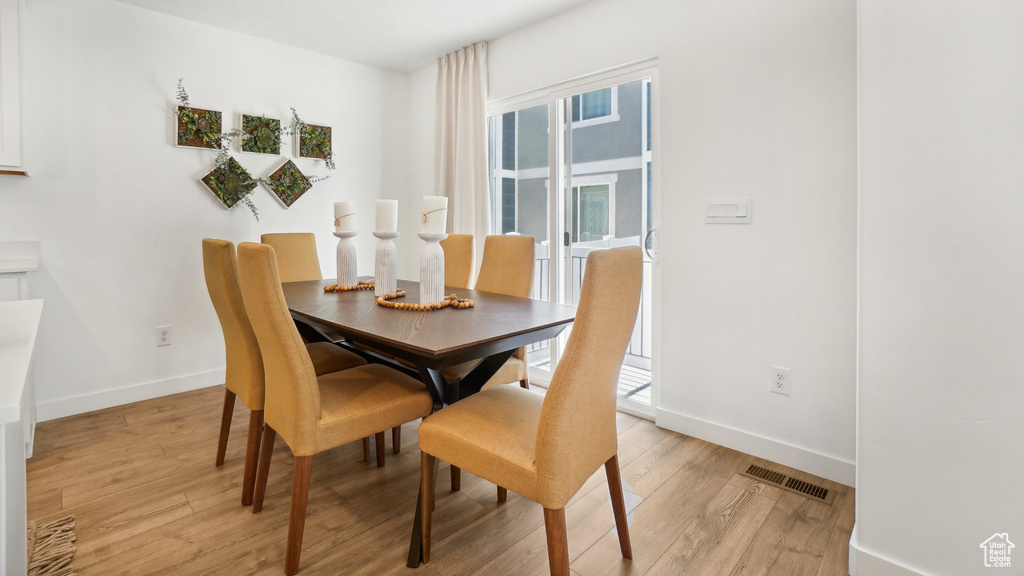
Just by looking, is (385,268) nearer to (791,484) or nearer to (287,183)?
(287,183)

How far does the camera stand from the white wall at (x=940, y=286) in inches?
51.8

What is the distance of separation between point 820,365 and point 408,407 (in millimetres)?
1812

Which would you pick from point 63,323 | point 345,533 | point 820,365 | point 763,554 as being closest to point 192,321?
point 63,323

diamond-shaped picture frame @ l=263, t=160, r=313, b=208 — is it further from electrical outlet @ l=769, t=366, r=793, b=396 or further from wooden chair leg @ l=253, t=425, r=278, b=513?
electrical outlet @ l=769, t=366, r=793, b=396

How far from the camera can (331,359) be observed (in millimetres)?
2391

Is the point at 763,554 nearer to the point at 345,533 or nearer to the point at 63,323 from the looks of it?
the point at 345,533

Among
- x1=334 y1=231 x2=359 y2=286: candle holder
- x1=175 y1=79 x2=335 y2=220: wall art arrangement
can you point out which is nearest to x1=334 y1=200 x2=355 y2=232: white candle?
x1=334 y1=231 x2=359 y2=286: candle holder

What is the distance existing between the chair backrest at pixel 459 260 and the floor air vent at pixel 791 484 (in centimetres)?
177

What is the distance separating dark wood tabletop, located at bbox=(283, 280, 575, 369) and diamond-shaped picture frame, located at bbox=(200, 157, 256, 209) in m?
1.49

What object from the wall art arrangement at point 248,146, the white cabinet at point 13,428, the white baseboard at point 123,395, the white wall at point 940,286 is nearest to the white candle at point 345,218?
the white cabinet at point 13,428

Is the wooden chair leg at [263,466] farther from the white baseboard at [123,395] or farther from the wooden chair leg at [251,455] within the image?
the white baseboard at [123,395]

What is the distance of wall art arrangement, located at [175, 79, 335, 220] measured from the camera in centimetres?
325

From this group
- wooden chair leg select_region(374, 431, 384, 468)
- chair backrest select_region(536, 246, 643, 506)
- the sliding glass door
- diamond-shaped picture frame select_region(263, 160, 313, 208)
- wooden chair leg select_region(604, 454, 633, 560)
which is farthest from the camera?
diamond-shaped picture frame select_region(263, 160, 313, 208)

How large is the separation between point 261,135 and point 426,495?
3.05 meters
